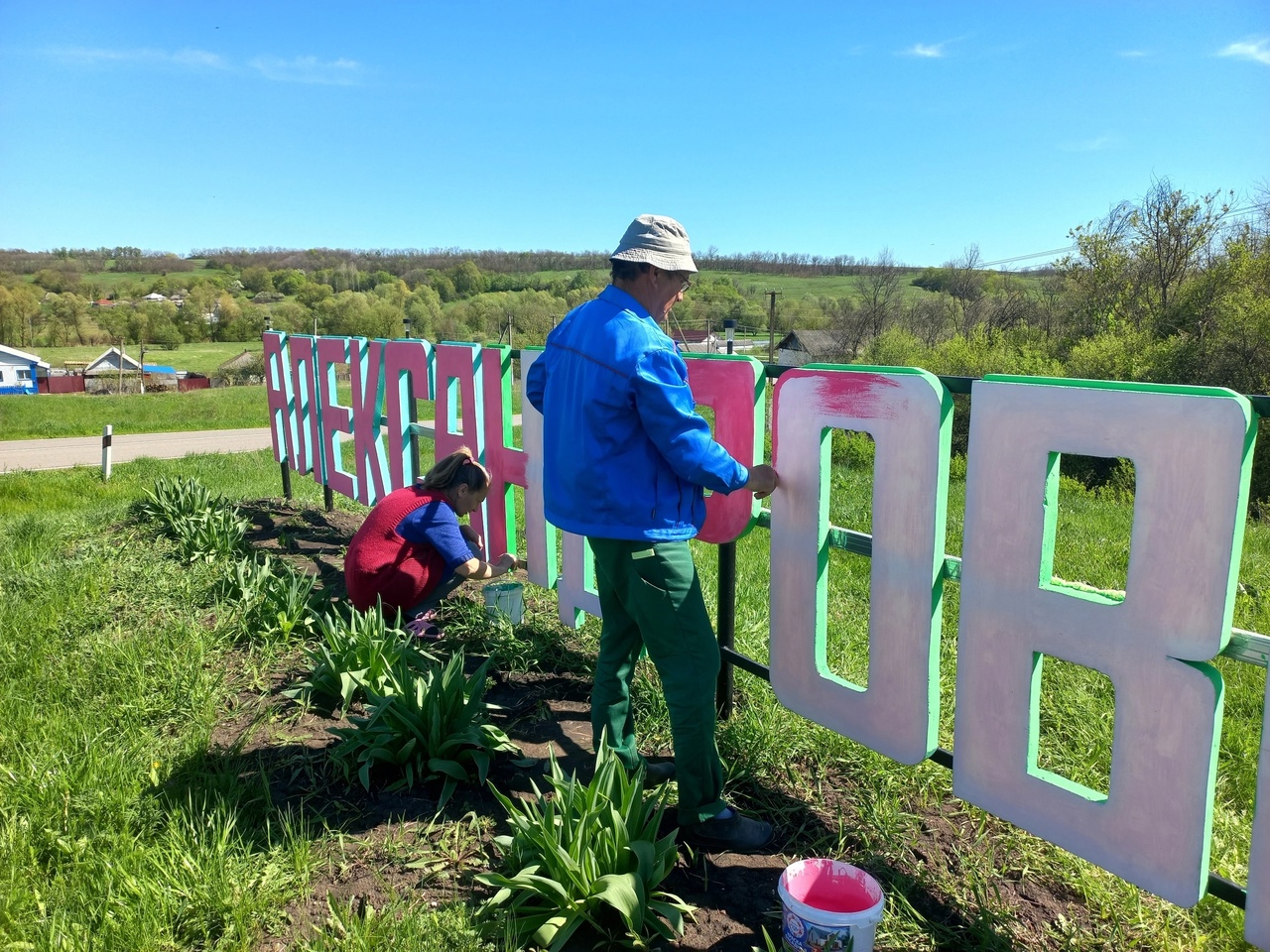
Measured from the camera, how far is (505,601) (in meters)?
4.66

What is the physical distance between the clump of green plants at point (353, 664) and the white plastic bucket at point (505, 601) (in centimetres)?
79

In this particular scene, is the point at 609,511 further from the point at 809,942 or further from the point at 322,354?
the point at 322,354

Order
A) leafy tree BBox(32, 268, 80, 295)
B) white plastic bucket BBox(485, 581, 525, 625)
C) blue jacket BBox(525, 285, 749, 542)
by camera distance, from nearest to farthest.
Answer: blue jacket BBox(525, 285, 749, 542) → white plastic bucket BBox(485, 581, 525, 625) → leafy tree BBox(32, 268, 80, 295)

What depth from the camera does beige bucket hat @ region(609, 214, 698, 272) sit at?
2.63 meters

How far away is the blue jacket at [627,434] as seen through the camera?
2.51 metres

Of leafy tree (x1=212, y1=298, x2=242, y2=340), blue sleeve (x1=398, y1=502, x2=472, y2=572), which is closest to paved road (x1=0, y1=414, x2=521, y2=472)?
blue sleeve (x1=398, y1=502, x2=472, y2=572)

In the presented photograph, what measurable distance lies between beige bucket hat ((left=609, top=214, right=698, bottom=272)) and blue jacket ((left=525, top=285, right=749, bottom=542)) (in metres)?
0.13

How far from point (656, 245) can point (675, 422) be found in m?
0.60

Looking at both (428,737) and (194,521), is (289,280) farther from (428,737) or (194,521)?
Result: (428,737)

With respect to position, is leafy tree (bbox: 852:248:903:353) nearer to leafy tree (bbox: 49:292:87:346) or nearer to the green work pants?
the green work pants

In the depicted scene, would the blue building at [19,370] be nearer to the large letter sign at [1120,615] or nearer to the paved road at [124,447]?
the paved road at [124,447]

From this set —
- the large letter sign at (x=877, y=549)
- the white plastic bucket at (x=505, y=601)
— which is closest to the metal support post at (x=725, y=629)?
the large letter sign at (x=877, y=549)

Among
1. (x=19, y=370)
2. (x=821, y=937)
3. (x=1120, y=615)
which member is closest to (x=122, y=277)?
(x=19, y=370)

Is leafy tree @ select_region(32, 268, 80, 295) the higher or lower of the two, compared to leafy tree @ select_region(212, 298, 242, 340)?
higher
